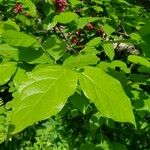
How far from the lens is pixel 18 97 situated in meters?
0.81

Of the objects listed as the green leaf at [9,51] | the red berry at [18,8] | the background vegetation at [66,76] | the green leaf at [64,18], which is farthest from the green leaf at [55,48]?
the red berry at [18,8]

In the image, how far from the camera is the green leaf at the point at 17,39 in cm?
132

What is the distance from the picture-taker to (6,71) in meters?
1.39

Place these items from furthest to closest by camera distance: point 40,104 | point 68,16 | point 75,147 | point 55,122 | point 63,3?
point 55,122 < point 75,147 < point 63,3 < point 68,16 < point 40,104

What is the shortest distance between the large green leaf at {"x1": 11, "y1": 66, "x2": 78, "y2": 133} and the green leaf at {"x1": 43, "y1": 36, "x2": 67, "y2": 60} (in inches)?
18.0

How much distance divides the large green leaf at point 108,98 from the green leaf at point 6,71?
506mm

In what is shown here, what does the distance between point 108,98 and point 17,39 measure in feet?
2.03

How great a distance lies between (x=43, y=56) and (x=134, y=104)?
0.86 m

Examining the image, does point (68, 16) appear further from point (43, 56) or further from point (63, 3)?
point (43, 56)

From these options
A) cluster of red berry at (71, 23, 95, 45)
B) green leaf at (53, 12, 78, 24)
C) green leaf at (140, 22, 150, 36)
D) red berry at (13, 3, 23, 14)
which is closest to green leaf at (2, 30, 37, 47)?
green leaf at (140, 22, 150, 36)

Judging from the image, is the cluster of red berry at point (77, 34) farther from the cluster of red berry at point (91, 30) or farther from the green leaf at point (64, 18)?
the green leaf at point (64, 18)

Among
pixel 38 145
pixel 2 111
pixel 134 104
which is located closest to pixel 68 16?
pixel 134 104

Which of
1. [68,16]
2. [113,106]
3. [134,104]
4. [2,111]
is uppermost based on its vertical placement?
[113,106]

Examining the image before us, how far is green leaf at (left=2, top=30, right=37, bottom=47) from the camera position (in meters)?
1.32
